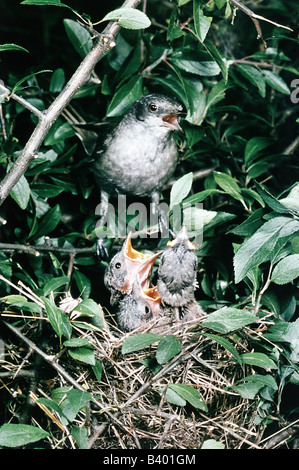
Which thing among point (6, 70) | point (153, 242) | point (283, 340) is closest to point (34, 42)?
point (6, 70)

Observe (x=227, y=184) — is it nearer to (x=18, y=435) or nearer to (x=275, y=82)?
(x=275, y=82)

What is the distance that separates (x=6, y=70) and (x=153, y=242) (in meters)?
1.03

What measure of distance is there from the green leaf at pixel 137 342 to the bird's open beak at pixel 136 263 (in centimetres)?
58

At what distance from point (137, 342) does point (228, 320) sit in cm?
29

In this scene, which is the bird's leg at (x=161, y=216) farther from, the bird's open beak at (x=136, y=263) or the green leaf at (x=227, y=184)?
the green leaf at (x=227, y=184)

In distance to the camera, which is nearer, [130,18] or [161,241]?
[130,18]

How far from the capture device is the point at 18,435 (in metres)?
1.46

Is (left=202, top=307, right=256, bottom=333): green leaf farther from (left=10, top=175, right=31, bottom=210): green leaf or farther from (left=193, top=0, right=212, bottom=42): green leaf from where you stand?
(left=193, top=0, right=212, bottom=42): green leaf

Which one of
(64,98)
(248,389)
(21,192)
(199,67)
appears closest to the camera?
(64,98)

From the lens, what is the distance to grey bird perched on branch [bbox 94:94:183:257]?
90.0 inches

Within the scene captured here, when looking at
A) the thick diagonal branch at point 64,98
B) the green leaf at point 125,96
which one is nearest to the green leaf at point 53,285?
the thick diagonal branch at point 64,98

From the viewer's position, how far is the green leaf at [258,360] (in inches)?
64.5

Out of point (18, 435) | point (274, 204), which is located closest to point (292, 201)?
point (274, 204)

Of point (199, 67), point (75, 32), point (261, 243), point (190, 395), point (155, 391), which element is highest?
point (75, 32)
